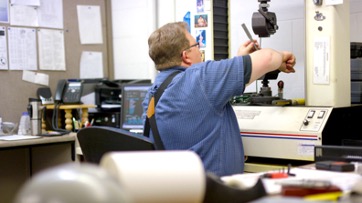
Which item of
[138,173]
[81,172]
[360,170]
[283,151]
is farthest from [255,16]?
[81,172]

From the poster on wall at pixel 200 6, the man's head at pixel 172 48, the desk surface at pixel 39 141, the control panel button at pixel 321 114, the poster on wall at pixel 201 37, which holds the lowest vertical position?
the desk surface at pixel 39 141

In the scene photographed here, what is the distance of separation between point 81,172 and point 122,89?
118 inches

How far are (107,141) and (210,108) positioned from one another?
0.54 m

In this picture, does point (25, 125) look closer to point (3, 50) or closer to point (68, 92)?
point (68, 92)

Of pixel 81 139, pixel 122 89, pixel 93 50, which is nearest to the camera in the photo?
pixel 81 139

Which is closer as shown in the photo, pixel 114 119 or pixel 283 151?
pixel 283 151

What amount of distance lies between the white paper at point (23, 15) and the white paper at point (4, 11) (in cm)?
3

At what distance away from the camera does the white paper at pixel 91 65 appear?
13.5 feet

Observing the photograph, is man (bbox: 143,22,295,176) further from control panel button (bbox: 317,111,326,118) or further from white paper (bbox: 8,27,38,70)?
white paper (bbox: 8,27,38,70)

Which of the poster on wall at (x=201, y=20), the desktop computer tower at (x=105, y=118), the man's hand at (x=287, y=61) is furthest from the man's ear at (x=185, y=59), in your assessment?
the desktop computer tower at (x=105, y=118)

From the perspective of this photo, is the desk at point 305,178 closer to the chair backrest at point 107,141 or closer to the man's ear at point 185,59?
the chair backrest at point 107,141

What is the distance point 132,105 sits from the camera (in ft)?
11.9

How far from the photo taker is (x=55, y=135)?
3.35 metres

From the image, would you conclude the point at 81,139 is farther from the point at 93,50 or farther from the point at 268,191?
the point at 93,50
